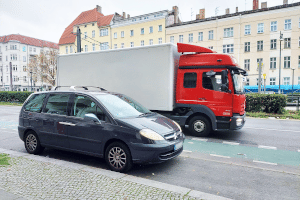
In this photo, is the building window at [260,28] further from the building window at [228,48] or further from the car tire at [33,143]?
the car tire at [33,143]

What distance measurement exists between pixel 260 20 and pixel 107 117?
1531 inches

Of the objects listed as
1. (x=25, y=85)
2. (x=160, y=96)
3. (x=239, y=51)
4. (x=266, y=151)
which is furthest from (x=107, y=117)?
(x=25, y=85)

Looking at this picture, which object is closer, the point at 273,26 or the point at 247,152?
the point at 247,152

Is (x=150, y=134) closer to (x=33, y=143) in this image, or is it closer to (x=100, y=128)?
(x=100, y=128)

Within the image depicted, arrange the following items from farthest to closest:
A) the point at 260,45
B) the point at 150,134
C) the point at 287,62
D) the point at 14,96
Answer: the point at 260,45 → the point at 287,62 → the point at 14,96 → the point at 150,134

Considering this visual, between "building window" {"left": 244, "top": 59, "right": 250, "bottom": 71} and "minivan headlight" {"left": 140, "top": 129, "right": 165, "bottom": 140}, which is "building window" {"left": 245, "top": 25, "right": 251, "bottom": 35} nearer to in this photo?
"building window" {"left": 244, "top": 59, "right": 250, "bottom": 71}

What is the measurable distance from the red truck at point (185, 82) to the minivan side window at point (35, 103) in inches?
122

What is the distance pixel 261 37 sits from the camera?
37.7m

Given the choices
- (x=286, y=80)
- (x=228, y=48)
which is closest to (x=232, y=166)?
(x=286, y=80)

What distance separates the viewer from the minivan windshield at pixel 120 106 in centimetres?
515

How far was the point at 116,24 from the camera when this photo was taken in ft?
166

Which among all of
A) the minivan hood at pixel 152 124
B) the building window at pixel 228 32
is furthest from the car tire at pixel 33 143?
the building window at pixel 228 32

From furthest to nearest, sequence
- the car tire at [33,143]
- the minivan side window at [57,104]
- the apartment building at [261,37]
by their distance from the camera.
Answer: the apartment building at [261,37], the car tire at [33,143], the minivan side window at [57,104]

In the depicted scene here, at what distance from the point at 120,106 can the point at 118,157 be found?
119 centimetres
